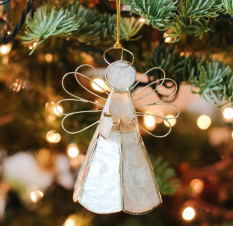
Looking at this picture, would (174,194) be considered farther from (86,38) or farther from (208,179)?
(86,38)

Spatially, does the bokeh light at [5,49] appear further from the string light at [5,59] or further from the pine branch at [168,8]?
the pine branch at [168,8]

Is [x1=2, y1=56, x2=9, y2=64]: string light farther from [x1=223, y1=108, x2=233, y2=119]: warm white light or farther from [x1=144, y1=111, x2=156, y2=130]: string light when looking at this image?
[x1=223, y1=108, x2=233, y2=119]: warm white light

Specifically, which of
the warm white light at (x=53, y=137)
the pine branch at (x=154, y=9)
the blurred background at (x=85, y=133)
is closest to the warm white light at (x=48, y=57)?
the blurred background at (x=85, y=133)

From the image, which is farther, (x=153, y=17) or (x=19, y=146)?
(x=19, y=146)

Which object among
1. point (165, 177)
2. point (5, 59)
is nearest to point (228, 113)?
point (165, 177)

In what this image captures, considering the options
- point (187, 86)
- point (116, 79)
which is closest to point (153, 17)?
point (116, 79)

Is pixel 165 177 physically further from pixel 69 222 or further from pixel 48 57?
pixel 48 57

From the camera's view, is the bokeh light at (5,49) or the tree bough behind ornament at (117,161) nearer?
the tree bough behind ornament at (117,161)
